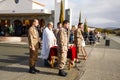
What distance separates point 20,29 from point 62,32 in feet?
75.2

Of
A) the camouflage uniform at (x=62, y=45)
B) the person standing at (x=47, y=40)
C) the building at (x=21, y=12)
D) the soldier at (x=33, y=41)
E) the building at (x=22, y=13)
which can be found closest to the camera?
the camouflage uniform at (x=62, y=45)

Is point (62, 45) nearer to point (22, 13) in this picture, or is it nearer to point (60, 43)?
point (60, 43)

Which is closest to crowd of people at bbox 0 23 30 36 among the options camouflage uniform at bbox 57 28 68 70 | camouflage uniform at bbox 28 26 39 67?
camouflage uniform at bbox 28 26 39 67

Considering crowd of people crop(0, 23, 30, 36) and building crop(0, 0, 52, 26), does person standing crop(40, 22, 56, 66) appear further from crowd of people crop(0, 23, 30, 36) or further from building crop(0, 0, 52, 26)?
crowd of people crop(0, 23, 30, 36)

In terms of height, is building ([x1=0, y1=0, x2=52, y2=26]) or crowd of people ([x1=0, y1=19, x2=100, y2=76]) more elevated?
building ([x1=0, y1=0, x2=52, y2=26])

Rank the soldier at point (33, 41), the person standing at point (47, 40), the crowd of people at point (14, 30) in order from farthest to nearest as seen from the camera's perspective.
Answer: the crowd of people at point (14, 30) < the person standing at point (47, 40) < the soldier at point (33, 41)

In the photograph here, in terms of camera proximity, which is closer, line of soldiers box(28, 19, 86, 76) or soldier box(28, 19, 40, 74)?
line of soldiers box(28, 19, 86, 76)

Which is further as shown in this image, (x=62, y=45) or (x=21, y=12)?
(x=21, y=12)

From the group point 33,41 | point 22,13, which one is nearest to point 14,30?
point 22,13

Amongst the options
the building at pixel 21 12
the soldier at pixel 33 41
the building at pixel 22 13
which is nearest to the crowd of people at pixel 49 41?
the soldier at pixel 33 41

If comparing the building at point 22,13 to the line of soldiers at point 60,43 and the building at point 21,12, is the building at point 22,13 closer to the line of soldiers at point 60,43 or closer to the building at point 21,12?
the building at point 21,12

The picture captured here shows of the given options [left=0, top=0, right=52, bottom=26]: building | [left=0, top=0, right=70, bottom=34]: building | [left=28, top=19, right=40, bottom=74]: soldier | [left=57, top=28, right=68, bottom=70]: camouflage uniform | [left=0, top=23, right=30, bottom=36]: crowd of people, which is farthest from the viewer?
[left=0, top=23, right=30, bottom=36]: crowd of people

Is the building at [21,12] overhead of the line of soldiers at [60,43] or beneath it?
overhead

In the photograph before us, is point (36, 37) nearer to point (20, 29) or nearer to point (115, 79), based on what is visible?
point (115, 79)
